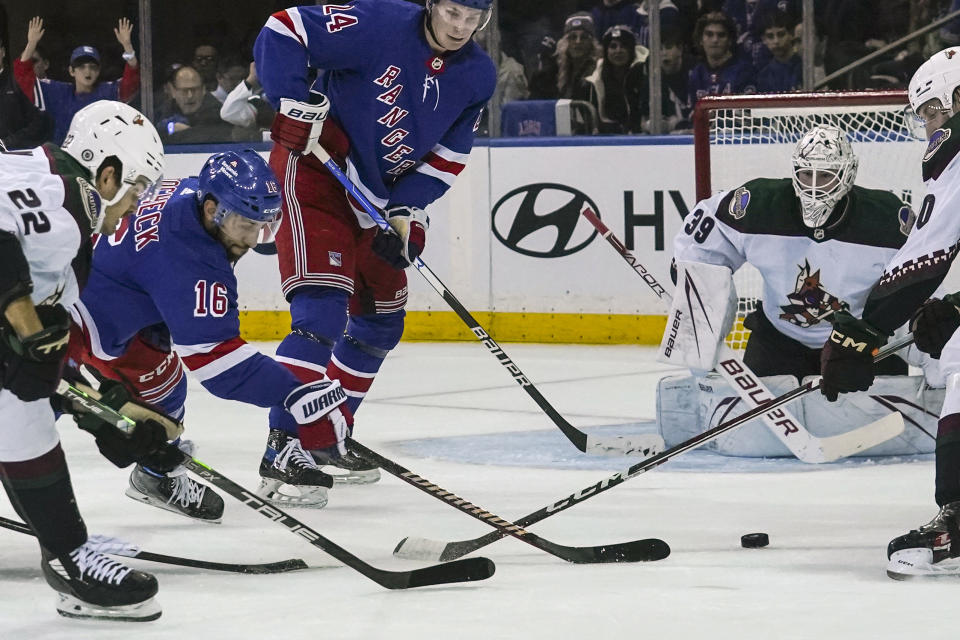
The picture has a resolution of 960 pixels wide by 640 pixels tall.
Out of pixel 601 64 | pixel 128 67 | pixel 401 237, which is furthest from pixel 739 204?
pixel 128 67

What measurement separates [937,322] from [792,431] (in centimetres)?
122

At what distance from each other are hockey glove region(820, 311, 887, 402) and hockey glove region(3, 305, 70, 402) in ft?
4.34

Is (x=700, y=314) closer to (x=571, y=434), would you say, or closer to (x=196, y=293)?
(x=571, y=434)

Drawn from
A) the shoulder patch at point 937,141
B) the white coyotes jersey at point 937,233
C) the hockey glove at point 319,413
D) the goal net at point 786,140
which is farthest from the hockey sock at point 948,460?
the goal net at point 786,140

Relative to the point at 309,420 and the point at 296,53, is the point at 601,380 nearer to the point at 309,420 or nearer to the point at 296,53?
the point at 296,53

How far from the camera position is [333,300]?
12.1 ft

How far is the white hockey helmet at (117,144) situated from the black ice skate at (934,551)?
1415 millimetres

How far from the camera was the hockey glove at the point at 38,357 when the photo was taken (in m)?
2.35

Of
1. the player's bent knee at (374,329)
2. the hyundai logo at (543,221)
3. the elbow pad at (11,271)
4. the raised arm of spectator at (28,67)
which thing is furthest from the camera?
the raised arm of spectator at (28,67)

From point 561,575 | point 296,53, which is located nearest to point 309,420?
point 561,575

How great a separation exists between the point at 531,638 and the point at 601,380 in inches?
131

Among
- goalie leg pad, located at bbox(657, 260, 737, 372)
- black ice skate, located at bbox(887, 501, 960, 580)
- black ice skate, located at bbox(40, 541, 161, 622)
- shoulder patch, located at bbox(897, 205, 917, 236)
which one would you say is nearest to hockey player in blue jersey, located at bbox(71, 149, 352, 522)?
black ice skate, located at bbox(40, 541, 161, 622)

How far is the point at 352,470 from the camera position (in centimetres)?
397

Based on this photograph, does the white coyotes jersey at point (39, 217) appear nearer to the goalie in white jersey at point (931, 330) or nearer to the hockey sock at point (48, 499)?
the hockey sock at point (48, 499)
